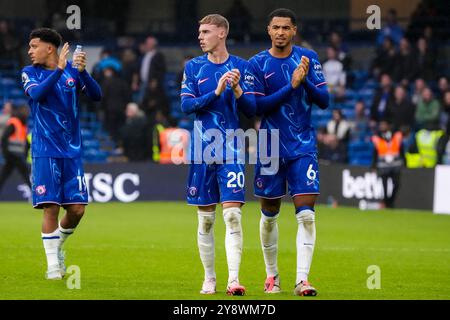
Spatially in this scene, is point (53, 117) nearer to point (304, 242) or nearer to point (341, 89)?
point (304, 242)

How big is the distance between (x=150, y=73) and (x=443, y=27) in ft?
25.2

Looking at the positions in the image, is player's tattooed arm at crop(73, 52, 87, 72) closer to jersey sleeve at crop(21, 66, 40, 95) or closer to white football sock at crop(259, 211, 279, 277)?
jersey sleeve at crop(21, 66, 40, 95)

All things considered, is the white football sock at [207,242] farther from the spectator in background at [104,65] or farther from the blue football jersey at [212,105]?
the spectator in background at [104,65]

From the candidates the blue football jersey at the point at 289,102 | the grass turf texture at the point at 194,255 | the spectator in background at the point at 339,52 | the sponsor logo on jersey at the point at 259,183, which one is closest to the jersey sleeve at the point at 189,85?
the blue football jersey at the point at 289,102

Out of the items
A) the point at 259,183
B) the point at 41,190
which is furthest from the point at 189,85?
the point at 41,190

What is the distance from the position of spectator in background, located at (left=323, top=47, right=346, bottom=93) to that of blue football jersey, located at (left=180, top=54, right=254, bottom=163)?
57.1ft

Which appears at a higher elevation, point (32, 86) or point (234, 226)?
point (32, 86)

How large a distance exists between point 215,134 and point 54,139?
2.01m

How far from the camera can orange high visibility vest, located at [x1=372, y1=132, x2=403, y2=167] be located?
2402cm

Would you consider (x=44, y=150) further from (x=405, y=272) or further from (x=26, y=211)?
(x=26, y=211)

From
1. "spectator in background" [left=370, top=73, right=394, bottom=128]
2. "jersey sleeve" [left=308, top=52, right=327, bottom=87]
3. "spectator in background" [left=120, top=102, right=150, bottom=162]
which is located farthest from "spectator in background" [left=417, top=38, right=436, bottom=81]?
"jersey sleeve" [left=308, top=52, right=327, bottom=87]

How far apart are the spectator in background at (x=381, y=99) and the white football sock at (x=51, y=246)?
15.7 m

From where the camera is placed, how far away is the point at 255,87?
10.5m
